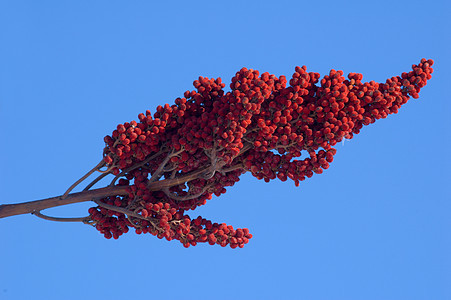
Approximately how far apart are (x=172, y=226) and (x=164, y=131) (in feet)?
2.32

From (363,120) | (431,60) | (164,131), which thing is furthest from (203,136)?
(431,60)

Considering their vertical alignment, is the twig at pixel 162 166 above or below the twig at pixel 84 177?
below

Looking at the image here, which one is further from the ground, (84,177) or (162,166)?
(84,177)

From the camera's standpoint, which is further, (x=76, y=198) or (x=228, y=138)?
(x=76, y=198)

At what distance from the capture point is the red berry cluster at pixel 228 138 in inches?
230

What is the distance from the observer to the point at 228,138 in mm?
5758

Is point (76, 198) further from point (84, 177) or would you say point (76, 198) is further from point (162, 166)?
point (162, 166)

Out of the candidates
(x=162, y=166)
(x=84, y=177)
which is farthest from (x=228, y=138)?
(x=84, y=177)

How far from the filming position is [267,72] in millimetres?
5953

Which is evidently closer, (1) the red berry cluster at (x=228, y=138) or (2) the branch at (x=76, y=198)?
(1) the red berry cluster at (x=228, y=138)

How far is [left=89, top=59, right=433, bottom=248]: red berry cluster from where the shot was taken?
585 centimetres

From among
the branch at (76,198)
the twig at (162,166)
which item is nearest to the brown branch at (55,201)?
the branch at (76,198)

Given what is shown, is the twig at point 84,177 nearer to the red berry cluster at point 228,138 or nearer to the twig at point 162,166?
the red berry cluster at point 228,138

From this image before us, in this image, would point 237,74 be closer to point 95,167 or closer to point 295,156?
point 295,156
